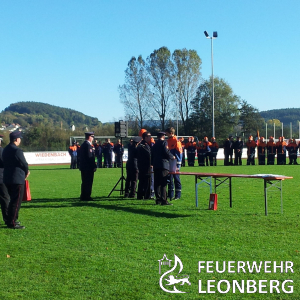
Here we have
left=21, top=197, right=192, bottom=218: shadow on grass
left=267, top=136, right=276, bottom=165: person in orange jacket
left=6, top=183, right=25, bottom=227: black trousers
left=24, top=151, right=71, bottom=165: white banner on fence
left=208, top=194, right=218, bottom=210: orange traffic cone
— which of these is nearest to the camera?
left=6, top=183, right=25, bottom=227: black trousers

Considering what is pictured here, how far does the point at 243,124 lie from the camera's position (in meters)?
69.1

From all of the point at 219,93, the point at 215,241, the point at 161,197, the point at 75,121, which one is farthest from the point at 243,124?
the point at 75,121

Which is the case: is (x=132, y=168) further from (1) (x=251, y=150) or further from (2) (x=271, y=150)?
(2) (x=271, y=150)

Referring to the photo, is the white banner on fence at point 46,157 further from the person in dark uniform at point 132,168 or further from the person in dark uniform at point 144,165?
the person in dark uniform at point 144,165

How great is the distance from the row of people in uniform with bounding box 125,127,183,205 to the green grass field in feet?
1.99

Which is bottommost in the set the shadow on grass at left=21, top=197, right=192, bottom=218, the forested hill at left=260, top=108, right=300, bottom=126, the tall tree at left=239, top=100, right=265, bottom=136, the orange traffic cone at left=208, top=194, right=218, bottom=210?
the shadow on grass at left=21, top=197, right=192, bottom=218

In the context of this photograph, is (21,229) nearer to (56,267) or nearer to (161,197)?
(56,267)

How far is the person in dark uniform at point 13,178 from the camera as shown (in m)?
9.22

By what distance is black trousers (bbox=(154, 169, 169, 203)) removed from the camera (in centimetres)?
1198

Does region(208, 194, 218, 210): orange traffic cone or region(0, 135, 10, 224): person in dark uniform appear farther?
region(208, 194, 218, 210): orange traffic cone

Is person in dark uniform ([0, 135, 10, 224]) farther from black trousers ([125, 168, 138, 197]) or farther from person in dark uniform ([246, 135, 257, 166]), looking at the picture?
person in dark uniform ([246, 135, 257, 166])

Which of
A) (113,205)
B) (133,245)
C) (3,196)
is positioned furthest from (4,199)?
(133,245)

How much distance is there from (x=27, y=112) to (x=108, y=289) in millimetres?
187328

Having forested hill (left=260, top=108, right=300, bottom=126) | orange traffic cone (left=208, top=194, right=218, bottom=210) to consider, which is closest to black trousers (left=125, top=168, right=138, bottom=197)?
orange traffic cone (left=208, top=194, right=218, bottom=210)
